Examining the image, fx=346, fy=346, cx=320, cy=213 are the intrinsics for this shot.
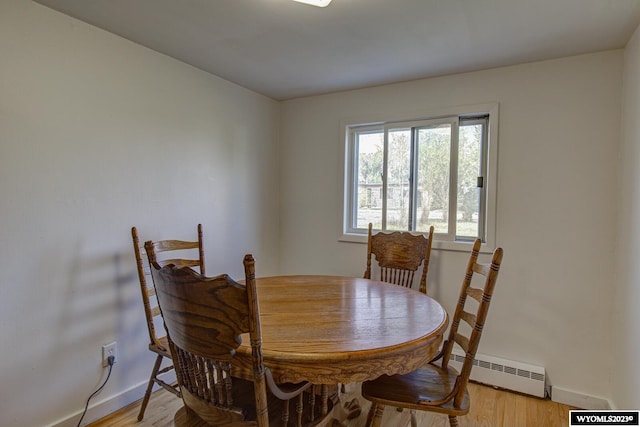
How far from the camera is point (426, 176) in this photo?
273cm

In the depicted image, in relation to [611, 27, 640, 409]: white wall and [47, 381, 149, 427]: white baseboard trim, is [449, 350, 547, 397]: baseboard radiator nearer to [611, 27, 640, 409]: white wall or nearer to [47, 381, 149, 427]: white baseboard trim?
[611, 27, 640, 409]: white wall

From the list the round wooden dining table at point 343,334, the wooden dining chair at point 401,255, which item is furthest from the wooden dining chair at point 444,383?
the wooden dining chair at point 401,255

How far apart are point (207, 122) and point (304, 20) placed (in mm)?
1157

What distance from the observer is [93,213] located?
1.94 m

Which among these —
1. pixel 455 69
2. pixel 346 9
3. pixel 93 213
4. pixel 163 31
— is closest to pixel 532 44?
pixel 455 69

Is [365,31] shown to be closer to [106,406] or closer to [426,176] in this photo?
[426,176]

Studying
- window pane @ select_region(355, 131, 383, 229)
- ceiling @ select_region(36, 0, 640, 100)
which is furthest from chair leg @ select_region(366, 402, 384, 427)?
ceiling @ select_region(36, 0, 640, 100)

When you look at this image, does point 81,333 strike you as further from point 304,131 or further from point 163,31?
point 304,131

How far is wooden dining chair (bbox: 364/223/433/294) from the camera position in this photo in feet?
8.10

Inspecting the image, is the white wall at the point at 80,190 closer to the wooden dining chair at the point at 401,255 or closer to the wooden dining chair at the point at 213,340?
the wooden dining chair at the point at 213,340

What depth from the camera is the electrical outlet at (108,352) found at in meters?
2.00

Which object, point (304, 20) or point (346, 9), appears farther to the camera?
point (304, 20)

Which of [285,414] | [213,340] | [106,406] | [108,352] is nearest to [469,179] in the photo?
[285,414]

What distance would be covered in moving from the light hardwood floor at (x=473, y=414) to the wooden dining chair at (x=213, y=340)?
99 cm
